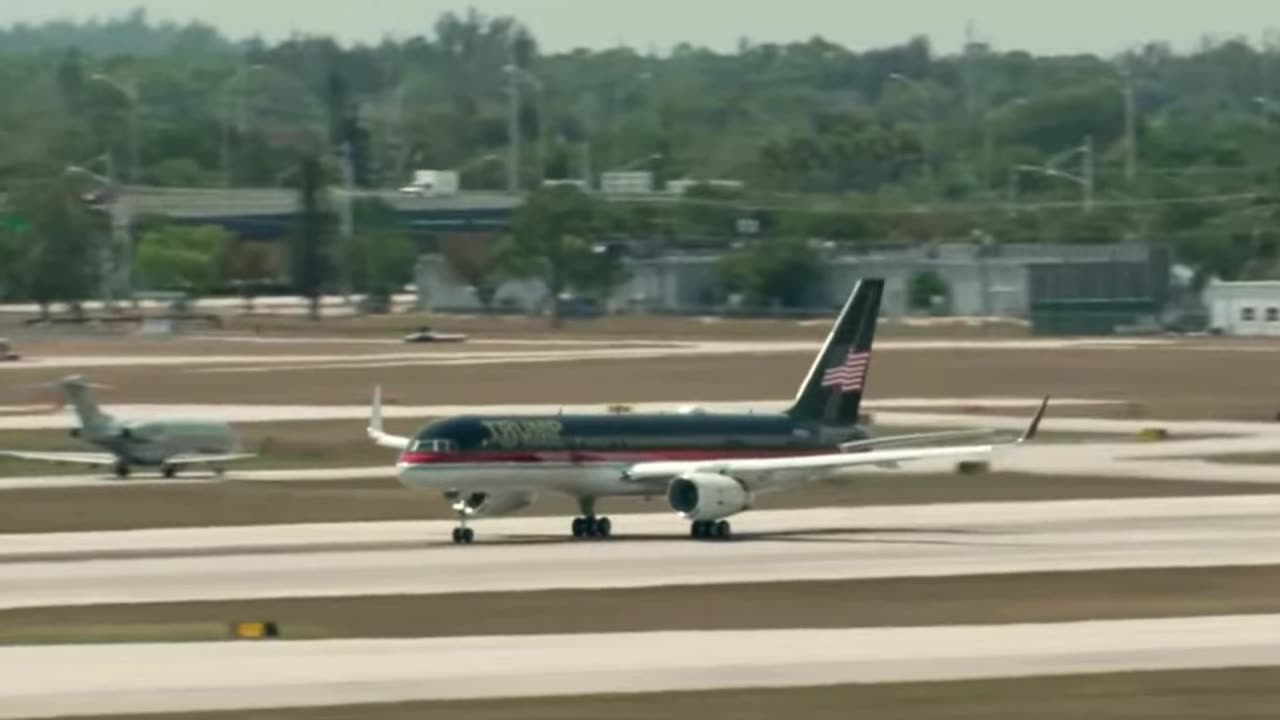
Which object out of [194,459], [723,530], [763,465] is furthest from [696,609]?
[194,459]

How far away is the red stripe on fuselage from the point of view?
61.9 meters

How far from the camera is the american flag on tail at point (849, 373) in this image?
68875 mm

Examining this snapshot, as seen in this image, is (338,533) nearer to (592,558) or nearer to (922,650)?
(592,558)

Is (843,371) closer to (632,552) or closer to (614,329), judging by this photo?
(632,552)

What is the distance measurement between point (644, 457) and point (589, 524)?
1.77 meters

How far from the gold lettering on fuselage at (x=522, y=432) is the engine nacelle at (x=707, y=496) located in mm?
2715

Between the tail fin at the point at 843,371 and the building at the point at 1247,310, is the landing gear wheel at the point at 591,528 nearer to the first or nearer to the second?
the tail fin at the point at 843,371

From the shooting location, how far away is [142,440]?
280ft

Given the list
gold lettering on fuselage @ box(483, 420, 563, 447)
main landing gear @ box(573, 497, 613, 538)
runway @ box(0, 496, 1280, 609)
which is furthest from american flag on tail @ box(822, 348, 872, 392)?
gold lettering on fuselage @ box(483, 420, 563, 447)

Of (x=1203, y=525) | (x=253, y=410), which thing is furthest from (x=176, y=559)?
(x=253, y=410)

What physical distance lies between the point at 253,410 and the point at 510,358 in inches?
1369

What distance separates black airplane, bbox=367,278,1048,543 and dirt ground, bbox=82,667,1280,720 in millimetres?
23682

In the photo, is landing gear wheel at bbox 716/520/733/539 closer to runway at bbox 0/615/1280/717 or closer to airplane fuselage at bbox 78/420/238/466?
runway at bbox 0/615/1280/717

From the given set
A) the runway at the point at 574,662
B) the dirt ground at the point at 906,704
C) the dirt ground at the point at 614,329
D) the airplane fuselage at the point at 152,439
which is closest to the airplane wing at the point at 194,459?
the airplane fuselage at the point at 152,439
